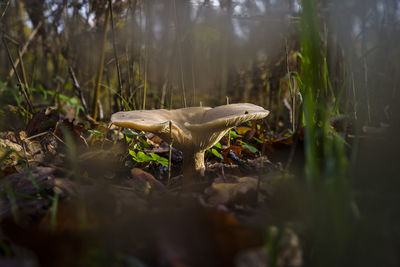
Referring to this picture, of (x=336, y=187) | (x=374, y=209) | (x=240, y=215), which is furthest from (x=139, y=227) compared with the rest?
(x=374, y=209)

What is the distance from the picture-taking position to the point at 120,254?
1.93 ft

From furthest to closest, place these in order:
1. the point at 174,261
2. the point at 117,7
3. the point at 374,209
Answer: the point at 117,7 < the point at 374,209 < the point at 174,261

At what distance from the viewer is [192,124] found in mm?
1361

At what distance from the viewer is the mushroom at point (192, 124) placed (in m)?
1.33

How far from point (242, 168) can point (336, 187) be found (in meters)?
1.02

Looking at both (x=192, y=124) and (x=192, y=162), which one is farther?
(x=192, y=162)

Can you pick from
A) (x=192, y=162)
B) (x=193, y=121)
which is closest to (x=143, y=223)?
(x=192, y=162)

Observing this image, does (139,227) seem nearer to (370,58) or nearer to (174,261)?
(174,261)

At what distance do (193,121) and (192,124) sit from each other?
0.40 meters

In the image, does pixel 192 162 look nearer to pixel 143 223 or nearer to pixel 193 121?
pixel 193 121

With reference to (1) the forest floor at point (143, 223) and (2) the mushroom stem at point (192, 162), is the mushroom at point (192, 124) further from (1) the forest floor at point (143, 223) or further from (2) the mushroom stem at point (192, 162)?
(1) the forest floor at point (143, 223)

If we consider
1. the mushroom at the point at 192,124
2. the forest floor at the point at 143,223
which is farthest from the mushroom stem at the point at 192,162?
the forest floor at the point at 143,223

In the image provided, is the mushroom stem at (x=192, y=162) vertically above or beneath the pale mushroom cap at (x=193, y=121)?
beneath

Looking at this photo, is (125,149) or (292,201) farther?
(125,149)
